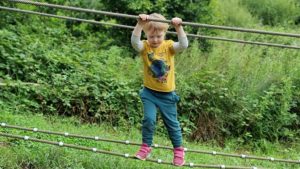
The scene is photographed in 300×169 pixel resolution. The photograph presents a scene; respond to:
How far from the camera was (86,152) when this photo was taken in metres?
4.96

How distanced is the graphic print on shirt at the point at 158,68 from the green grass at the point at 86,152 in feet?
3.44

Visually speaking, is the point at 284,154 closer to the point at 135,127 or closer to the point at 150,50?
the point at 135,127

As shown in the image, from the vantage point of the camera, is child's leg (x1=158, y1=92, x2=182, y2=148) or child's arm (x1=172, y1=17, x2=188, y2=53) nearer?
child's arm (x1=172, y1=17, x2=188, y2=53)

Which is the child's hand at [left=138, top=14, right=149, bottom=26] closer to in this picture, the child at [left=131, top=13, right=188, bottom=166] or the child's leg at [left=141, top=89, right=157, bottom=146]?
the child at [left=131, top=13, right=188, bottom=166]

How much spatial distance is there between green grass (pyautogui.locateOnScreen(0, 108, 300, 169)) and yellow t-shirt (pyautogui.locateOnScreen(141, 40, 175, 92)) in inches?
39.4

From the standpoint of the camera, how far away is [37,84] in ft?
20.7

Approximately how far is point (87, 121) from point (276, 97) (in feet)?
7.33

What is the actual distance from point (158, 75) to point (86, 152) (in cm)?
136

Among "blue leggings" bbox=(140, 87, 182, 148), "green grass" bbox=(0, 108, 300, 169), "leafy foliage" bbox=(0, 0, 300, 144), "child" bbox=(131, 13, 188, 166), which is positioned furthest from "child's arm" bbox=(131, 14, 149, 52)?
"leafy foliage" bbox=(0, 0, 300, 144)

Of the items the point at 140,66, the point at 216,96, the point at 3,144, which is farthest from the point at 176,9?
the point at 3,144

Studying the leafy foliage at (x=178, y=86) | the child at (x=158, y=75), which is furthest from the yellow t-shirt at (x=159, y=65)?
the leafy foliage at (x=178, y=86)

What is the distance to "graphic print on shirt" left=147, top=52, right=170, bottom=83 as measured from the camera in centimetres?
394

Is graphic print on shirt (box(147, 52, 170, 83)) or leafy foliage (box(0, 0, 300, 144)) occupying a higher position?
graphic print on shirt (box(147, 52, 170, 83))

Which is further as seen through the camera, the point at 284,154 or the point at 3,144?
the point at 284,154
